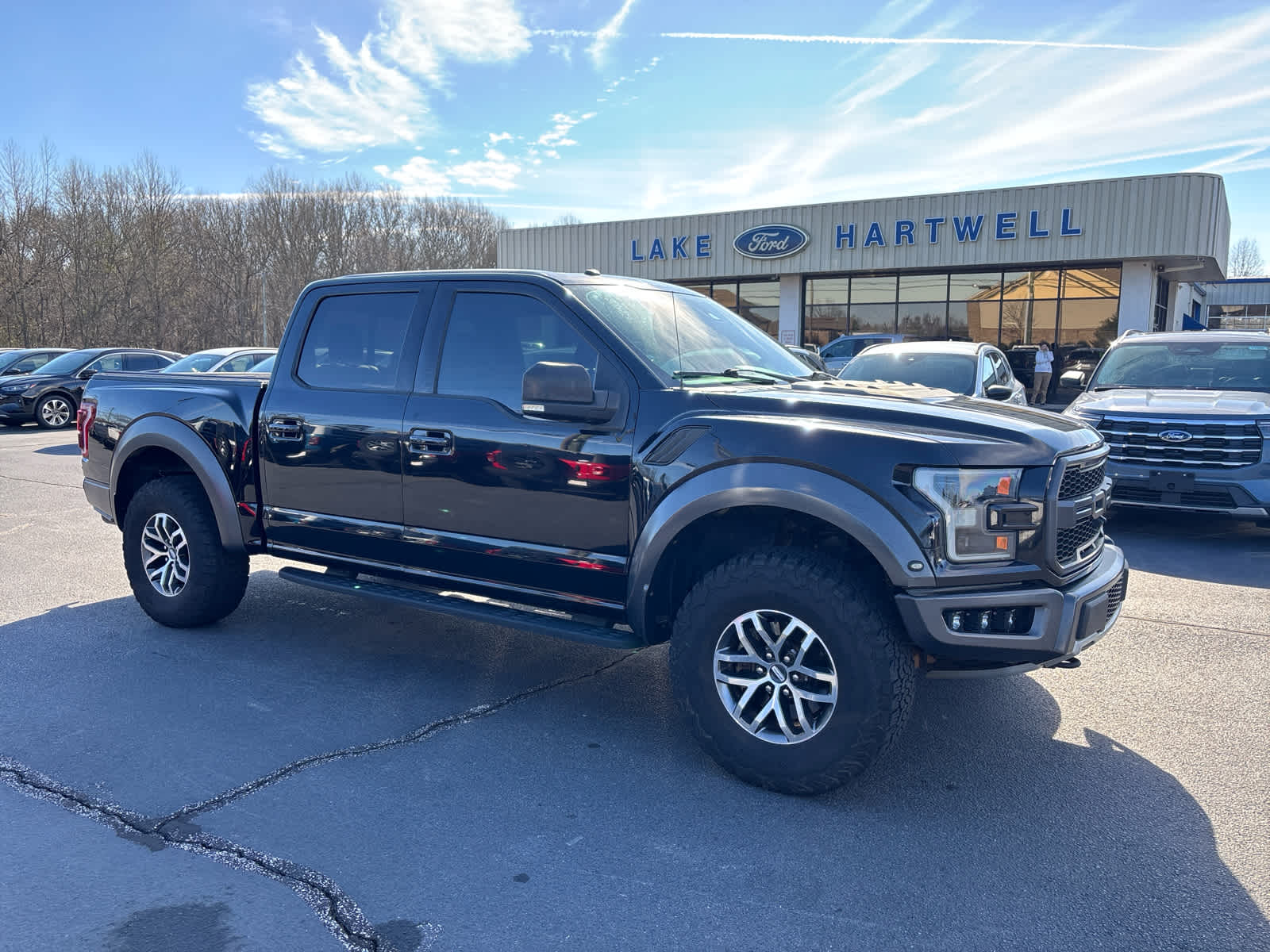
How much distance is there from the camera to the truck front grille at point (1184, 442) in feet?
24.2

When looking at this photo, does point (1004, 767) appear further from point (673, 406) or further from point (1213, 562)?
point (1213, 562)

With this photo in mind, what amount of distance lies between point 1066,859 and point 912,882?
0.56 meters

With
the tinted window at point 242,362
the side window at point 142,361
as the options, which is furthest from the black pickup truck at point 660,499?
the side window at point 142,361

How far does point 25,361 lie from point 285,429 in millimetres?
19010

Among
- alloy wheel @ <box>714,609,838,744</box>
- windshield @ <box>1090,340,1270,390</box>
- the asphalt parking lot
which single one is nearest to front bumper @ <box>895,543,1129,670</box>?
alloy wheel @ <box>714,609,838,744</box>

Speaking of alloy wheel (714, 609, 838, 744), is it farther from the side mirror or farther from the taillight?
the taillight

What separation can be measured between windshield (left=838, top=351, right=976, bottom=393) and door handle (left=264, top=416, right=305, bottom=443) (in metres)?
6.20

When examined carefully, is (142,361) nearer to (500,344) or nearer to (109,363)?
A: (109,363)

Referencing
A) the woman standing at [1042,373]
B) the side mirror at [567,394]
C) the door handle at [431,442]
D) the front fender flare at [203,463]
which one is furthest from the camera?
the woman standing at [1042,373]

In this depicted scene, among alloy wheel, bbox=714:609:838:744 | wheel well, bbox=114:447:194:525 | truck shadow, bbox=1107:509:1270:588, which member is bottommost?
truck shadow, bbox=1107:509:1270:588

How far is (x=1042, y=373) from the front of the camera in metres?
21.8

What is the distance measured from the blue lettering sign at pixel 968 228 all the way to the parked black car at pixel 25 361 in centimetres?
2079

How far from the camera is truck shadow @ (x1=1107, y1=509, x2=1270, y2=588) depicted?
22.3ft

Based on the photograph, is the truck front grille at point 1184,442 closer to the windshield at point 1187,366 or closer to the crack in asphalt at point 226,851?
the windshield at point 1187,366
